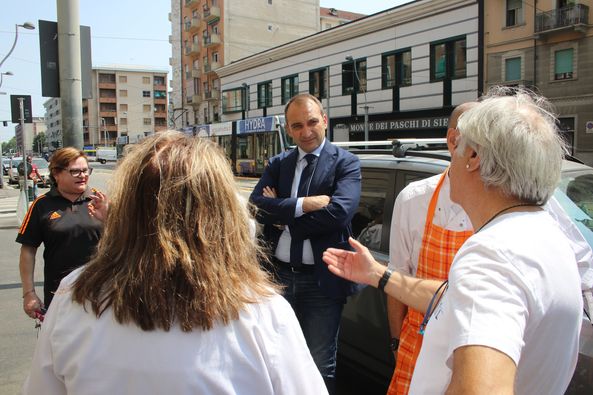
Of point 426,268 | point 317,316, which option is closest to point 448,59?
point 317,316

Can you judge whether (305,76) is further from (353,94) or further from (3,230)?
(3,230)

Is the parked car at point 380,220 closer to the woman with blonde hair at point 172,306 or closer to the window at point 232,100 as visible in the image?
the woman with blonde hair at point 172,306

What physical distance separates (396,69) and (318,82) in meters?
7.67

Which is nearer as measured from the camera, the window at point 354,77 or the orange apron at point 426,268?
the orange apron at point 426,268

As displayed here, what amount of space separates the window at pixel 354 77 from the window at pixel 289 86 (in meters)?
5.40

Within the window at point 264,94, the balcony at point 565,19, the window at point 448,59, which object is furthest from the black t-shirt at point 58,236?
the window at point 264,94

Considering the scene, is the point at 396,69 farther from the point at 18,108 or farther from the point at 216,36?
the point at 216,36

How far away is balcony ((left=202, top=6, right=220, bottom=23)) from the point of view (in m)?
51.5

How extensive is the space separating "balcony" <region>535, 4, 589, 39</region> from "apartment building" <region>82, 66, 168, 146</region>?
9325 cm

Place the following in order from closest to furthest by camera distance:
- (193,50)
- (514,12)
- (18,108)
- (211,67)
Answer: (18,108)
(514,12)
(211,67)
(193,50)

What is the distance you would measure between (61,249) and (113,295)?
2.27m

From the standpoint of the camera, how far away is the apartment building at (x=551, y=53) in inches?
931

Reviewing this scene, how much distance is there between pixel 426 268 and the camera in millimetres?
2275

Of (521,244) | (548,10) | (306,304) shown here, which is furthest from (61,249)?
(548,10)
